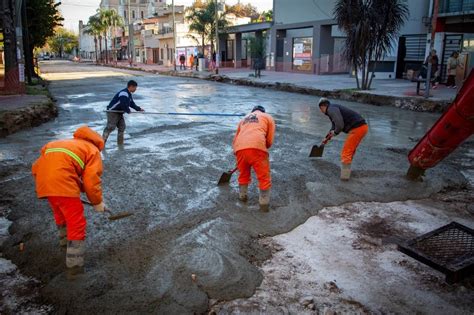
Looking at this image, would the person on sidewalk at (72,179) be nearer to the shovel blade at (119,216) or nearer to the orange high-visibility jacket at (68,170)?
the orange high-visibility jacket at (68,170)

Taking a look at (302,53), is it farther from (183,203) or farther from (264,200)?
(264,200)

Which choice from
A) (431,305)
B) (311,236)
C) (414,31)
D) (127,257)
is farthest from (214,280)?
(414,31)

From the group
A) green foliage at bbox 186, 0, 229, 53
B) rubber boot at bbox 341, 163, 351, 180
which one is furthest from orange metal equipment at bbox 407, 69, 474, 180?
green foliage at bbox 186, 0, 229, 53

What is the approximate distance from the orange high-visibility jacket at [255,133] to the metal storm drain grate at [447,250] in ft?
6.38

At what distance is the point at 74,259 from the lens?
3844mm

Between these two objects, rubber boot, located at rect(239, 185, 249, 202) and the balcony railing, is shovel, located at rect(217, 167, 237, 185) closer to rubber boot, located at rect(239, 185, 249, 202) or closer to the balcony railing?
rubber boot, located at rect(239, 185, 249, 202)

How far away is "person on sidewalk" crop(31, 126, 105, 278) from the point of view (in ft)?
11.9

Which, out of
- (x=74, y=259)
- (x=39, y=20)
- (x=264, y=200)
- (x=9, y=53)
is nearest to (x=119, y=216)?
(x=74, y=259)

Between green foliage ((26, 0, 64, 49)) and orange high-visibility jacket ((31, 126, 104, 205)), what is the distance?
2485 centimetres

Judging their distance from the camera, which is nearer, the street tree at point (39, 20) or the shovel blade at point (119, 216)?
the shovel blade at point (119, 216)

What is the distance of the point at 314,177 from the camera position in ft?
22.5

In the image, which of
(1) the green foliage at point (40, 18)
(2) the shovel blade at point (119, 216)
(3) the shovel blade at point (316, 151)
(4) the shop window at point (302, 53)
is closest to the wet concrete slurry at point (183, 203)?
(2) the shovel blade at point (119, 216)

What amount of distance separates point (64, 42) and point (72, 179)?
471 ft

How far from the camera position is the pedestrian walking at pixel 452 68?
60.5 feet
